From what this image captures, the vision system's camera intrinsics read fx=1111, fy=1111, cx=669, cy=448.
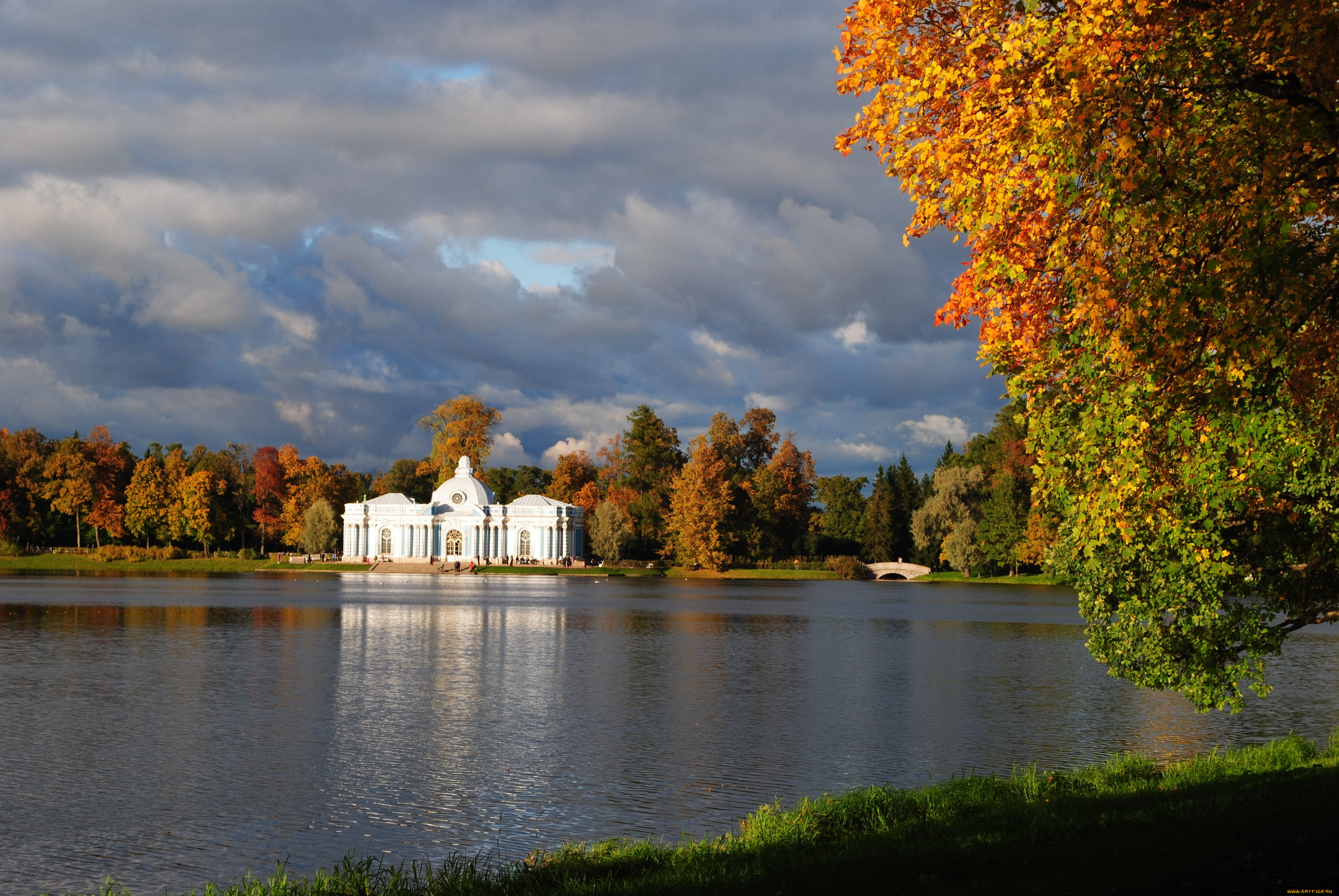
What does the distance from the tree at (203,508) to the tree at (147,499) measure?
1.97 metres

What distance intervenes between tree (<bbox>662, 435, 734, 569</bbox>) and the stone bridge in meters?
12.7

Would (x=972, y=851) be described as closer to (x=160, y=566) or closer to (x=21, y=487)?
(x=160, y=566)

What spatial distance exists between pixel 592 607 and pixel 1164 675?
37.1m

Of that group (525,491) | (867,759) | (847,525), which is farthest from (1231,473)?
(525,491)

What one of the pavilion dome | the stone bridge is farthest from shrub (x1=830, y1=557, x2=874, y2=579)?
the pavilion dome

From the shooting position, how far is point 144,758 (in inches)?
599

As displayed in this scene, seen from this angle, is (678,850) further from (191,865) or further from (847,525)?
(847,525)

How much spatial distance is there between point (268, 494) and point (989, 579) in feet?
227

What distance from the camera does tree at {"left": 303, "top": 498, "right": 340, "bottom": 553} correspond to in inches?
4060

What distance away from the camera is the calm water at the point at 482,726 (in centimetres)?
1217

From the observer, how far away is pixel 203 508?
99.2m

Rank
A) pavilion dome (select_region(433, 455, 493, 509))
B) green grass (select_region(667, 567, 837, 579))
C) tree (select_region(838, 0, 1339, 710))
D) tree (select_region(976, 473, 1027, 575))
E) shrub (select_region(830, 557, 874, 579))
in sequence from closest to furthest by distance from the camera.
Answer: tree (select_region(838, 0, 1339, 710)), tree (select_region(976, 473, 1027, 575)), shrub (select_region(830, 557, 874, 579)), green grass (select_region(667, 567, 837, 579)), pavilion dome (select_region(433, 455, 493, 509))

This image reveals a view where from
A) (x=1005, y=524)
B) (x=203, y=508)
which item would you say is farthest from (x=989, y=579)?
(x=203, y=508)

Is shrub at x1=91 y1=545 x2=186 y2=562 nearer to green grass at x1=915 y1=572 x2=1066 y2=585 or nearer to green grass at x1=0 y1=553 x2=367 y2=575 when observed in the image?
green grass at x1=0 y1=553 x2=367 y2=575
